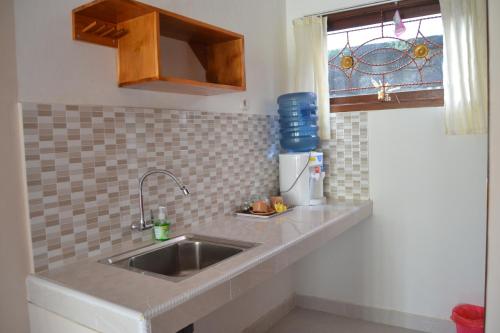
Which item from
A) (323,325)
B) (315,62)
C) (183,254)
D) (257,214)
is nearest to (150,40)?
(183,254)

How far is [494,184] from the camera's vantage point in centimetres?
110

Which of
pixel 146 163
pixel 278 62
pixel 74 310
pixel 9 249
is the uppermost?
pixel 278 62

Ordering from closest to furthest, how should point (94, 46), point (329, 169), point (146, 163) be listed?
point (94, 46)
point (146, 163)
point (329, 169)

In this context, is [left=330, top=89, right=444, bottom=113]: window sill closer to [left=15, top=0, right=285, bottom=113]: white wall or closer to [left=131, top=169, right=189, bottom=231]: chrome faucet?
[left=15, top=0, right=285, bottom=113]: white wall

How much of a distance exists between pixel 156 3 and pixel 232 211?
1202mm

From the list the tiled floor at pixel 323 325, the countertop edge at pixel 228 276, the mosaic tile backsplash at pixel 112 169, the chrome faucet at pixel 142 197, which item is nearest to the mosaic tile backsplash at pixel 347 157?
the countertop edge at pixel 228 276

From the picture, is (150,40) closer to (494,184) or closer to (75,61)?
(75,61)

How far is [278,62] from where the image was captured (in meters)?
2.84

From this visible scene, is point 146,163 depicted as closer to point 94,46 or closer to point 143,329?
point 94,46

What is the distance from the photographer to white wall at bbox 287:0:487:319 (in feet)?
7.83

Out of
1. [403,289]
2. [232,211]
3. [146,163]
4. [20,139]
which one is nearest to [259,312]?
[232,211]

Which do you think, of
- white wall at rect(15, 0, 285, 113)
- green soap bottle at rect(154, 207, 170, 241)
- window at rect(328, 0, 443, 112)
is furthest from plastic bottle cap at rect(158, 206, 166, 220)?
window at rect(328, 0, 443, 112)

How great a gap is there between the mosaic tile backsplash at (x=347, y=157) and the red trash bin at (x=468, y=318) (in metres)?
0.86

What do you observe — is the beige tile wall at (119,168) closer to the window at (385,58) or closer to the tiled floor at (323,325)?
the window at (385,58)
